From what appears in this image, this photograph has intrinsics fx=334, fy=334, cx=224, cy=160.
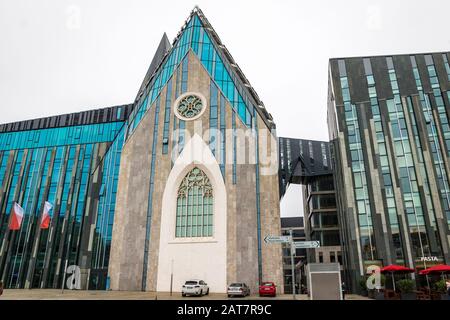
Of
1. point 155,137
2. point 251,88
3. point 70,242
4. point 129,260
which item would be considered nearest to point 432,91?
point 251,88

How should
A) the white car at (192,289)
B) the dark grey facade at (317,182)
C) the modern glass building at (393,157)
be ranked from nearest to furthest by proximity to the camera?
the white car at (192,289) → the modern glass building at (393,157) → the dark grey facade at (317,182)

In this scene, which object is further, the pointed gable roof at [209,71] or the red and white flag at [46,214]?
the pointed gable roof at [209,71]

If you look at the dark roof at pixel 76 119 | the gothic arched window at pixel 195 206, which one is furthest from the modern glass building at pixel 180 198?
the dark roof at pixel 76 119

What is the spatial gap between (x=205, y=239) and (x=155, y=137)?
14688mm

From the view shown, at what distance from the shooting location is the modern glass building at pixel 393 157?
3947 cm

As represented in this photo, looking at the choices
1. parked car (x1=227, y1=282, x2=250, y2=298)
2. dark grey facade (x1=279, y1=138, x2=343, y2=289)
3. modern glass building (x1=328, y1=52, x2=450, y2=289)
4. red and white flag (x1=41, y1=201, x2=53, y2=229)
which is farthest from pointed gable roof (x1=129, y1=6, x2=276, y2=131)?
dark grey facade (x1=279, y1=138, x2=343, y2=289)

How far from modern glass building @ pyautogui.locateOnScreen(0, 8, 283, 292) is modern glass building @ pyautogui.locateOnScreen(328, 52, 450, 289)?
11765 millimetres

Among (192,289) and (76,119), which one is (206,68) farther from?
(76,119)

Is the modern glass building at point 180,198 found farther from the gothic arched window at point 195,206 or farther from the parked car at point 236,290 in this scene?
the parked car at point 236,290

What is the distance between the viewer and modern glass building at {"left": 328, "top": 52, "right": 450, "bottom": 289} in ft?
129

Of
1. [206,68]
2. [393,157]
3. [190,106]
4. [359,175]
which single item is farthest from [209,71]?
[393,157]

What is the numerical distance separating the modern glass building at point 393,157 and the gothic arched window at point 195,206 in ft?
59.2

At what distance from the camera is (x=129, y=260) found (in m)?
38.0
